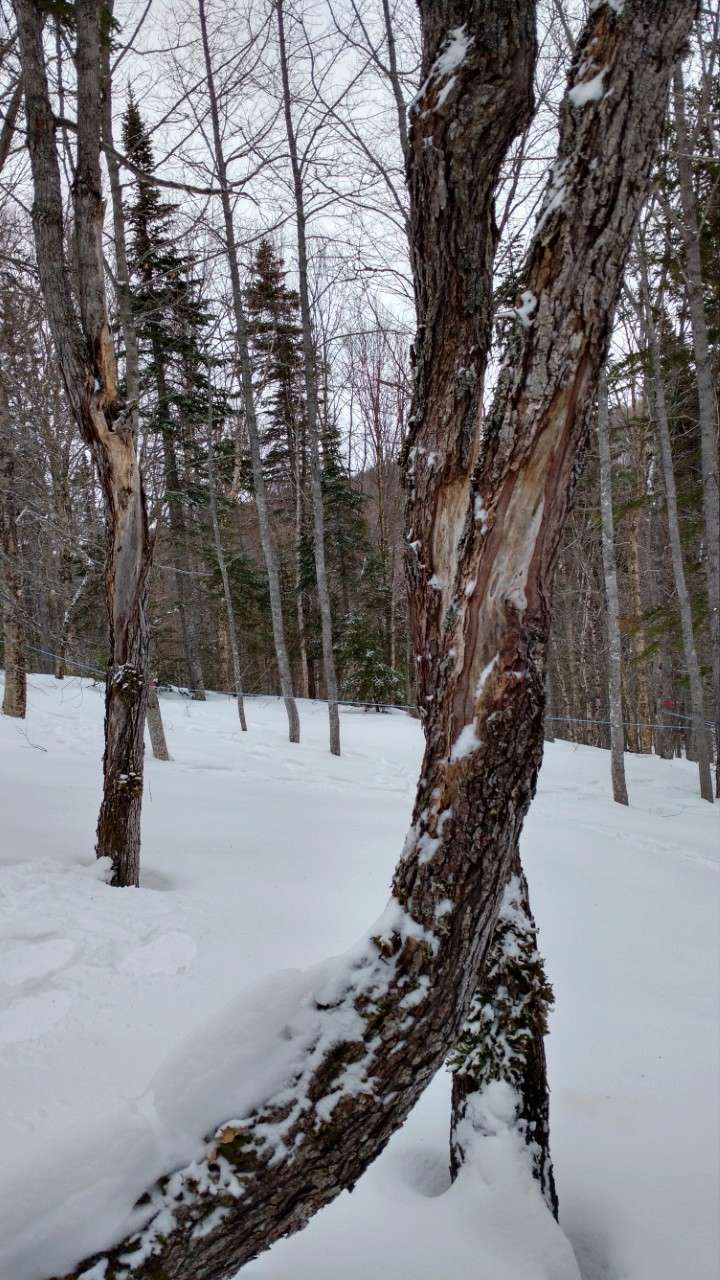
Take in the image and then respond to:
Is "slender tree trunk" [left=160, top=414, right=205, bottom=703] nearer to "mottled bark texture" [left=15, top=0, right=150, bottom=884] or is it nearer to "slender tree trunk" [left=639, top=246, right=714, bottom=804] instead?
"slender tree trunk" [left=639, top=246, right=714, bottom=804]

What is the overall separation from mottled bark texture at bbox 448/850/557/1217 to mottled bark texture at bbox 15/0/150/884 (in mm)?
2459

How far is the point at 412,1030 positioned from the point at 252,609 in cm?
1867

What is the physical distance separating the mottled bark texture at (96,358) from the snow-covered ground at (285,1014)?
786 mm

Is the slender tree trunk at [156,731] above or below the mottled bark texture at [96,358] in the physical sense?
below

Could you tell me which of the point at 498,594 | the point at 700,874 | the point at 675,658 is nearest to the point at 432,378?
the point at 498,594

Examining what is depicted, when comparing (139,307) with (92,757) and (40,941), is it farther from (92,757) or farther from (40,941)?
(40,941)

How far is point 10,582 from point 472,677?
8.27m

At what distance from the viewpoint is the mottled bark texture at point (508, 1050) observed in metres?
2.08

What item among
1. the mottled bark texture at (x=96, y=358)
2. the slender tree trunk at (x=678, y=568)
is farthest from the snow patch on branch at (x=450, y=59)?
the slender tree trunk at (x=678, y=568)

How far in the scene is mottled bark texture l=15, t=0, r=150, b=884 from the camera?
3.50 m

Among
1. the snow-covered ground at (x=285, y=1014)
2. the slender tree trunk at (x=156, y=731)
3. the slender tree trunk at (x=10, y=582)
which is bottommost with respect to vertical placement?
the snow-covered ground at (x=285, y=1014)

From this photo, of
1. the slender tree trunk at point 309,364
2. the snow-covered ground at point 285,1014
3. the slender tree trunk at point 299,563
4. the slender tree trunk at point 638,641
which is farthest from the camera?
the slender tree trunk at point 299,563

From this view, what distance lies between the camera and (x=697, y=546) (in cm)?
1245

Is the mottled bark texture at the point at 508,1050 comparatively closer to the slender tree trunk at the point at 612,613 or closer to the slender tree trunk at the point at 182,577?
the slender tree trunk at the point at 612,613
